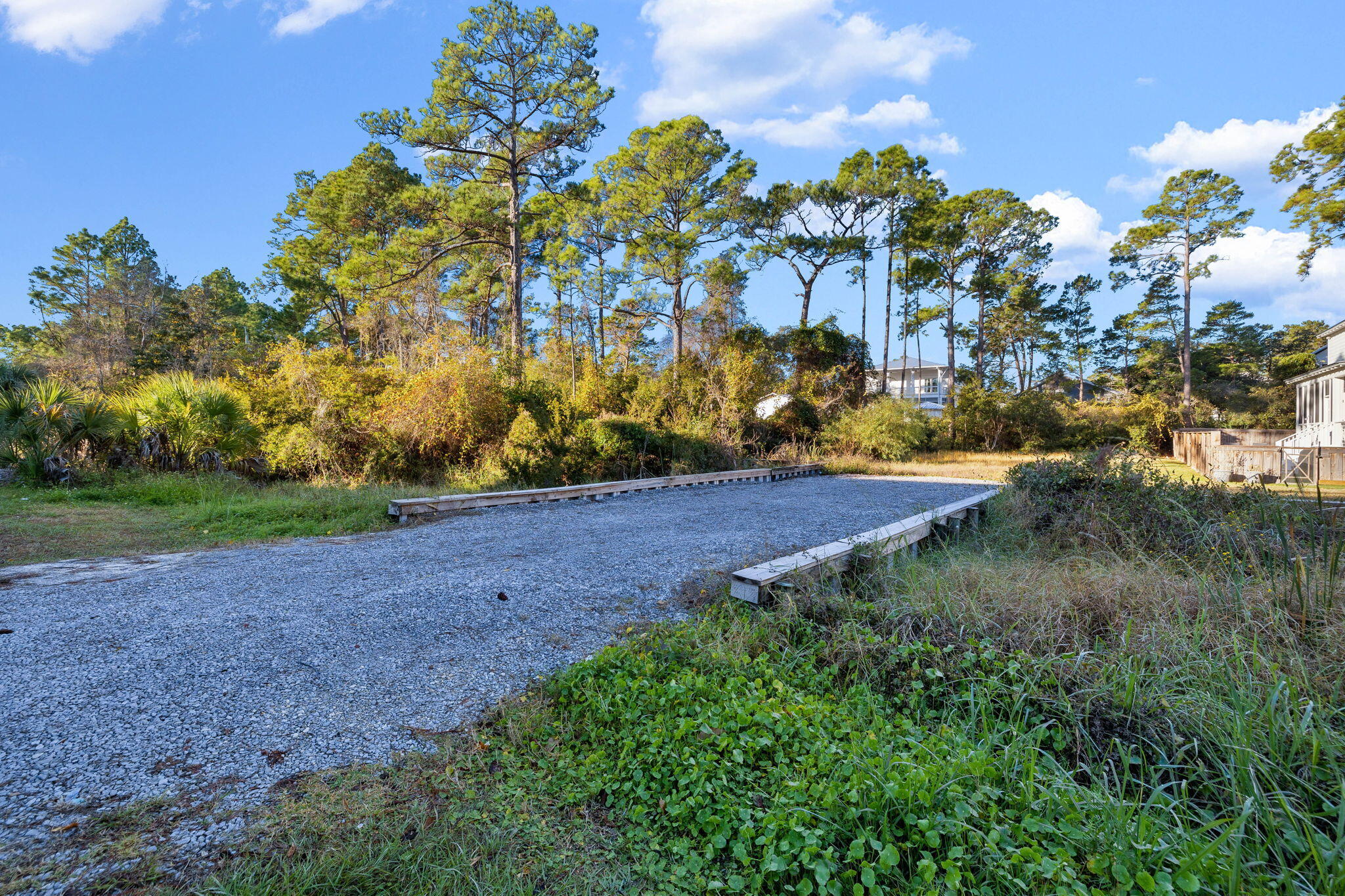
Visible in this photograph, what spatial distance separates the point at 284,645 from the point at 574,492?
534 cm

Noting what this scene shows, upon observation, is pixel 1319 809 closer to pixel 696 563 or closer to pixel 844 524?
pixel 696 563

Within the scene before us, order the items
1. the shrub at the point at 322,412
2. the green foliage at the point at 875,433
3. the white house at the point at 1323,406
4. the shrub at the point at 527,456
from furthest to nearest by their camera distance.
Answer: the green foliage at the point at 875,433 < the white house at the point at 1323,406 < the shrub at the point at 527,456 < the shrub at the point at 322,412

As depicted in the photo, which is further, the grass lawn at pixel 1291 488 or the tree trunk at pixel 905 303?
the tree trunk at pixel 905 303

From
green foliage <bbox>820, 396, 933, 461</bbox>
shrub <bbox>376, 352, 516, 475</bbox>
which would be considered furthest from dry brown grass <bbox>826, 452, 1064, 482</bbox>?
shrub <bbox>376, 352, 516, 475</bbox>

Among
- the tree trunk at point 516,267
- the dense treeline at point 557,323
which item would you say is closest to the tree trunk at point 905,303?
the dense treeline at point 557,323

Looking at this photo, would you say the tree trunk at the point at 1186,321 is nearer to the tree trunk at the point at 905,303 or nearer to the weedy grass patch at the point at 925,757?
the tree trunk at the point at 905,303

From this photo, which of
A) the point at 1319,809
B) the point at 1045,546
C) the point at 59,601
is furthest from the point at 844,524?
the point at 59,601

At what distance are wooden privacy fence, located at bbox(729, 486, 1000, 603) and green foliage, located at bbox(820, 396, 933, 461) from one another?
10.4 metres

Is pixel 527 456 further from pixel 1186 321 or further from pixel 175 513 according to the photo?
pixel 1186 321

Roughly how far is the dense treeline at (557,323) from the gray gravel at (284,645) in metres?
4.75

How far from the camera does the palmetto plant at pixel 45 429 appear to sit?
7.77 metres

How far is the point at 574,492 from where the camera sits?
8.16m

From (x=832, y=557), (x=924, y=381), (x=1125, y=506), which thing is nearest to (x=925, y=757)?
(x=832, y=557)

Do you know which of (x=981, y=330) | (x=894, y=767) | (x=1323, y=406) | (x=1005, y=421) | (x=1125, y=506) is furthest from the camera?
(x=981, y=330)
